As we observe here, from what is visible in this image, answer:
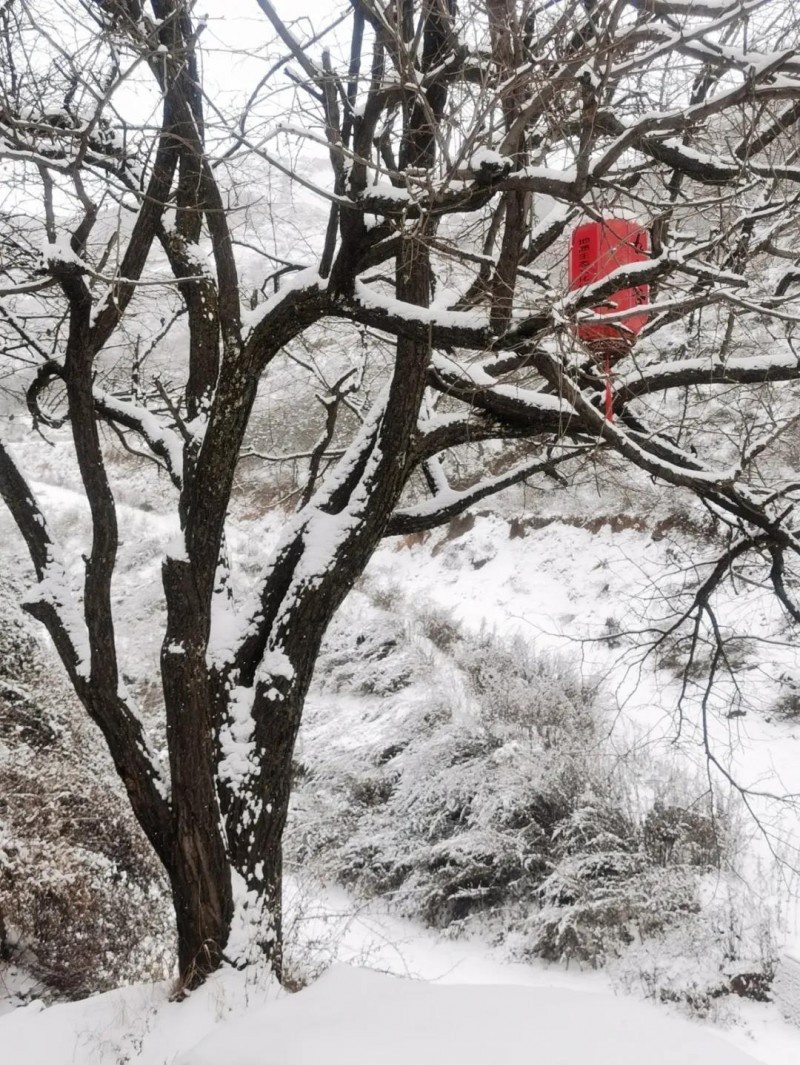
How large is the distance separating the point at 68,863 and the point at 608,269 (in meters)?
5.24

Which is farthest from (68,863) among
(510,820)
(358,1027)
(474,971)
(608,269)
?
(608,269)

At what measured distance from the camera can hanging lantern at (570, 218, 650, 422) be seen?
8.24 feet

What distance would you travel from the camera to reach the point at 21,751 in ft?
19.1

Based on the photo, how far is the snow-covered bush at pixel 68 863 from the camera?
16.0 ft

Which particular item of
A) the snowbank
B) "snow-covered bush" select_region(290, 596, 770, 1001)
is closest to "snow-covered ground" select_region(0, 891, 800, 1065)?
the snowbank

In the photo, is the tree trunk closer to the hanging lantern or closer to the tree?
the tree

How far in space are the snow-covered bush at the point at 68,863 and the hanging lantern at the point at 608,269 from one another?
3.90 metres

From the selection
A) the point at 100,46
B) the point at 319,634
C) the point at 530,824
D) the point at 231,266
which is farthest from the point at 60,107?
the point at 530,824

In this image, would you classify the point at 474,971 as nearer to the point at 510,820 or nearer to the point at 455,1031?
the point at 510,820

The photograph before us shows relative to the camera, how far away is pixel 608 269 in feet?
8.69

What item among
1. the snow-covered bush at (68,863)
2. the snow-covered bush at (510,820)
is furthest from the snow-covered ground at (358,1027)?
the snow-covered bush at (510,820)

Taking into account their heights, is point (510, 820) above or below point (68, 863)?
above

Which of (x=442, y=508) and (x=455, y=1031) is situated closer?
(x=455, y=1031)

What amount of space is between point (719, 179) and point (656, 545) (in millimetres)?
7552
